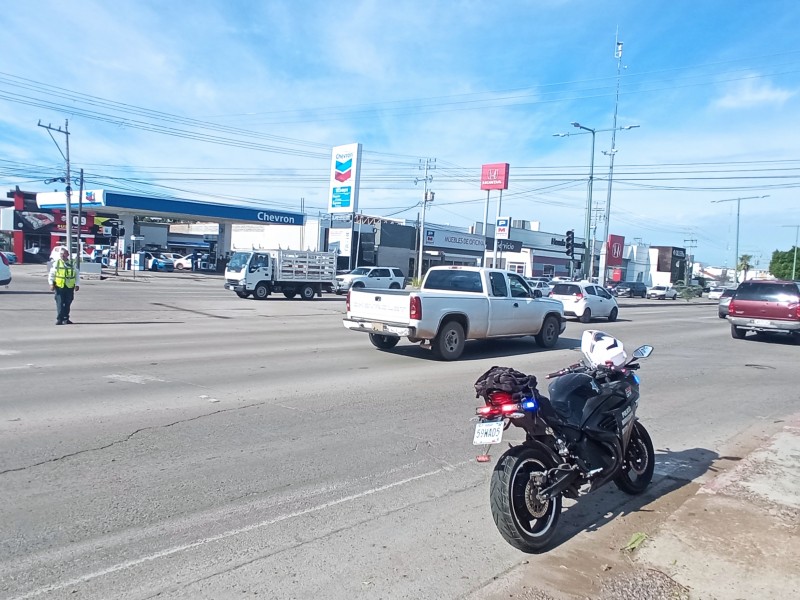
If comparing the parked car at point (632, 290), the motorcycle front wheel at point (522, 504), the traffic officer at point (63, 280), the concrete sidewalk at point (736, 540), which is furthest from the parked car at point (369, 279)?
the parked car at point (632, 290)

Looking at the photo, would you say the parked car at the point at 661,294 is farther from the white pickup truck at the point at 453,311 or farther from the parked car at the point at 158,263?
the white pickup truck at the point at 453,311

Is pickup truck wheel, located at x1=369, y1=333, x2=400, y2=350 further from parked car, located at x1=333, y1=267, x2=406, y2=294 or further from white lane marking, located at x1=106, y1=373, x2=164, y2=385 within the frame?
parked car, located at x1=333, y1=267, x2=406, y2=294

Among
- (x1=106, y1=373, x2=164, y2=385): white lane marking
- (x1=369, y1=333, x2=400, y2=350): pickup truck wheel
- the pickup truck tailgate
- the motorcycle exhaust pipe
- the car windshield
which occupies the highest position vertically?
the car windshield

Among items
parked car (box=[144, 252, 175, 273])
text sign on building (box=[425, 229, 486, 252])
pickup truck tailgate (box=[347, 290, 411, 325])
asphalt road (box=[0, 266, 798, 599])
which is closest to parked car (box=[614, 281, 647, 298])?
text sign on building (box=[425, 229, 486, 252])

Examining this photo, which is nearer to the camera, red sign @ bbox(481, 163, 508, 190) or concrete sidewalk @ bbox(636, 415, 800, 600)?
concrete sidewalk @ bbox(636, 415, 800, 600)

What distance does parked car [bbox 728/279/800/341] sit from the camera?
18.4 m

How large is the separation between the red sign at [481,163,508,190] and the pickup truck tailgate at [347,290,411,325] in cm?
3748

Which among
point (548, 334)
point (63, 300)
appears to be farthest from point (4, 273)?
point (548, 334)

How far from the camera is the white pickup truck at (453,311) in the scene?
12133 mm

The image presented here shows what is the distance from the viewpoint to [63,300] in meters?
15.7

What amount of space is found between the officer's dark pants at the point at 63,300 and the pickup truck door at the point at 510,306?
10.2m

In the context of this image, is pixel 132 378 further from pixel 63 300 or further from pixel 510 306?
pixel 510 306

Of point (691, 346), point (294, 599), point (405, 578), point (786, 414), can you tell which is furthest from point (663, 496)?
point (691, 346)

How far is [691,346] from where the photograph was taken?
57.5 feet
